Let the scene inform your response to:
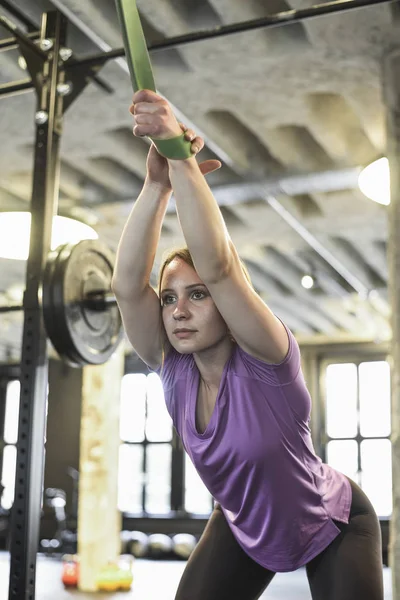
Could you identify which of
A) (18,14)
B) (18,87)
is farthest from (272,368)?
(18,14)

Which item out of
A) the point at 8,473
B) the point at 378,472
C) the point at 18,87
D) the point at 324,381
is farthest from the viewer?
the point at 8,473

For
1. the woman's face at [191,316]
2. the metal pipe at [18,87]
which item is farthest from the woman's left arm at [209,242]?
the metal pipe at [18,87]

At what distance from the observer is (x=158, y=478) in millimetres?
12664

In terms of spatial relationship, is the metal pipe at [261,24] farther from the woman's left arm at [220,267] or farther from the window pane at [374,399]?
the window pane at [374,399]

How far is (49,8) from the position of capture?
3.64 meters

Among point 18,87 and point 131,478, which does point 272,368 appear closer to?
point 18,87

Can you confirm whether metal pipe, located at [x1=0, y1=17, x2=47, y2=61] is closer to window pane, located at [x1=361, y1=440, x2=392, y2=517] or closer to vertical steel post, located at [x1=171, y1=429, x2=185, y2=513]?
window pane, located at [x1=361, y1=440, x2=392, y2=517]

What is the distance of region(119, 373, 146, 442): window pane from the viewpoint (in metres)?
12.9

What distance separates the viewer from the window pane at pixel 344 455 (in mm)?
11328

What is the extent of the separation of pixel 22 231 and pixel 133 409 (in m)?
8.43

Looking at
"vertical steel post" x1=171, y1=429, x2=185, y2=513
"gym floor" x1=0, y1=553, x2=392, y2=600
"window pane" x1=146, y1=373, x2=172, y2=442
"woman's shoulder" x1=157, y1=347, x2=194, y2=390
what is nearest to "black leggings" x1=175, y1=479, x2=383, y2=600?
"woman's shoulder" x1=157, y1=347, x2=194, y2=390

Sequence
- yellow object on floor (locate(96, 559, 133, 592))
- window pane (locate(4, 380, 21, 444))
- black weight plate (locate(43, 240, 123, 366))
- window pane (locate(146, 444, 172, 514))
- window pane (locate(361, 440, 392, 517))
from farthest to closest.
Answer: window pane (locate(4, 380, 21, 444)), window pane (locate(146, 444, 172, 514)), window pane (locate(361, 440, 392, 517)), yellow object on floor (locate(96, 559, 133, 592)), black weight plate (locate(43, 240, 123, 366))

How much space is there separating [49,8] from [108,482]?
4.42m

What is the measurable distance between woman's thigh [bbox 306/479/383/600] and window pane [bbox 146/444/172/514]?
10.9 m
